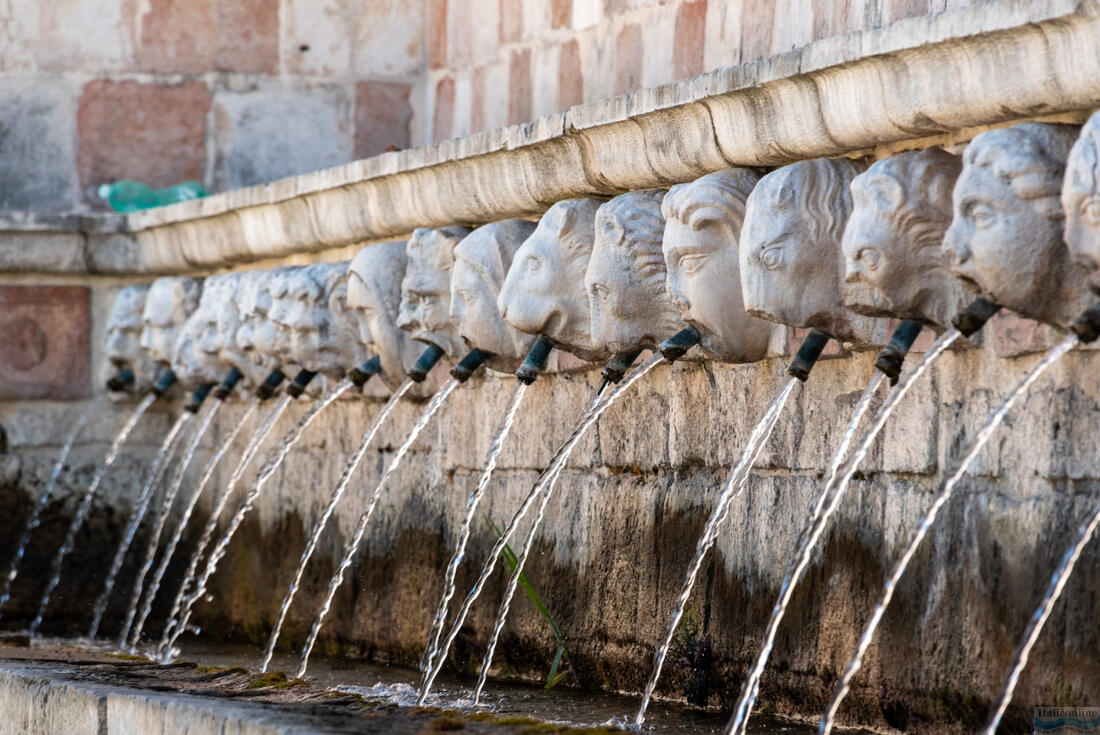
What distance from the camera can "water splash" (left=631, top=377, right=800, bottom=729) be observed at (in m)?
3.99

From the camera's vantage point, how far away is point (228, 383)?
6609 mm

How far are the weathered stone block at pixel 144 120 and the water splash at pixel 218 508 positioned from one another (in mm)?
1032

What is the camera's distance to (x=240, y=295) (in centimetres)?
638

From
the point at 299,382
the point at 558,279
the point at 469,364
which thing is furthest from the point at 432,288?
the point at 299,382

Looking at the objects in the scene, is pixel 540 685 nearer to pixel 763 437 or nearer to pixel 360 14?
pixel 763 437

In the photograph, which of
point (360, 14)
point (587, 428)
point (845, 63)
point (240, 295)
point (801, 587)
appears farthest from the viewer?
point (360, 14)

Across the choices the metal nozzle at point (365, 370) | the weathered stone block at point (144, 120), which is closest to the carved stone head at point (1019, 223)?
the metal nozzle at point (365, 370)

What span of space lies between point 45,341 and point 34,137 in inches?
27.9

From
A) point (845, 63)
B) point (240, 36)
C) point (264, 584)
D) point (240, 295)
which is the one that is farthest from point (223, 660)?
point (845, 63)

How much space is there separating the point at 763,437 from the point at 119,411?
3.73m

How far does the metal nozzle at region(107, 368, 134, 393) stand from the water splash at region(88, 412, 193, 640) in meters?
0.21

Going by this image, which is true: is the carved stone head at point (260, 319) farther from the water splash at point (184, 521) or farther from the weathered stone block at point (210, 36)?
the weathered stone block at point (210, 36)

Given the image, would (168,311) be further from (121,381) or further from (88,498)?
(88,498)

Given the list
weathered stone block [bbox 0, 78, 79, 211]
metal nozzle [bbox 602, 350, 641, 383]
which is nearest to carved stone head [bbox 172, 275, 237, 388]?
weathered stone block [bbox 0, 78, 79, 211]
